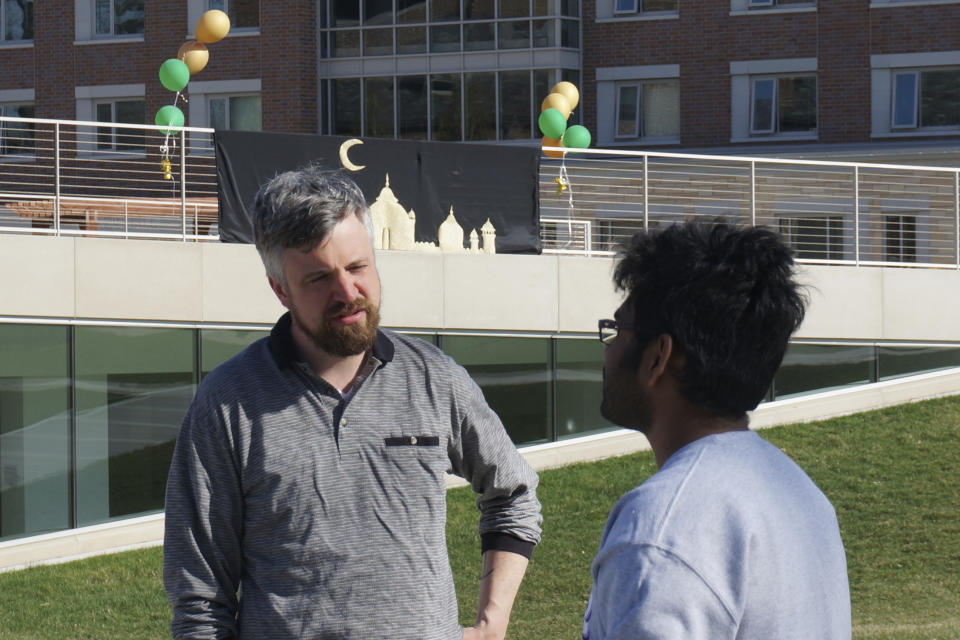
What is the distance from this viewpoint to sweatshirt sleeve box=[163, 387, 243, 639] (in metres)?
2.83

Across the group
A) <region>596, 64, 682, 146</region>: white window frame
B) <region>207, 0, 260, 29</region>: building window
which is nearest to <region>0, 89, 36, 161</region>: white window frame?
<region>207, 0, 260, 29</region>: building window

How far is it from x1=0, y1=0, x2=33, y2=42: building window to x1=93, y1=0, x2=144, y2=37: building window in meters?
1.96

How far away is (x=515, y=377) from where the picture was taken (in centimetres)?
1656

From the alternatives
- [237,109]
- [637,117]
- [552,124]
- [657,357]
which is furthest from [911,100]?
[657,357]

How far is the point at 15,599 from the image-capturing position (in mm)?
12672

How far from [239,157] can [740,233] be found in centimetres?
1275

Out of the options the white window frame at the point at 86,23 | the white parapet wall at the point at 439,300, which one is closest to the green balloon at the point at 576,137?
the white parapet wall at the point at 439,300

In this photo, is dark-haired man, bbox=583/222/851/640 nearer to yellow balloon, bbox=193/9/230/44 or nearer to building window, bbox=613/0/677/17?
yellow balloon, bbox=193/9/230/44

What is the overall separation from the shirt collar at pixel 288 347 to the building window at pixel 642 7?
89.3ft

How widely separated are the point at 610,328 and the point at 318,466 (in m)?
0.93

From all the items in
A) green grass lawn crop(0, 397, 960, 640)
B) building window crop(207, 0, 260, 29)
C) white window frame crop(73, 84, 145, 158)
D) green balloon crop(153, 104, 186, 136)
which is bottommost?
green grass lawn crop(0, 397, 960, 640)

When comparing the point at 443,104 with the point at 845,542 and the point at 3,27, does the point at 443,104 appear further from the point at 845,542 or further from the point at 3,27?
the point at 845,542

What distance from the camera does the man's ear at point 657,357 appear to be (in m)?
2.03

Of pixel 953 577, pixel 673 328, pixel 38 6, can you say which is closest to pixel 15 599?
pixel 953 577
